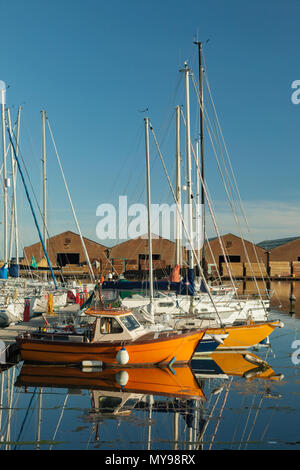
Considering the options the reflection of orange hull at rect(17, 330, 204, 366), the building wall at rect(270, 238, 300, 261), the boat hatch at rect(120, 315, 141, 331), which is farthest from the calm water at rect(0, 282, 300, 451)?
the building wall at rect(270, 238, 300, 261)

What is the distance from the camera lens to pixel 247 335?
89.2ft

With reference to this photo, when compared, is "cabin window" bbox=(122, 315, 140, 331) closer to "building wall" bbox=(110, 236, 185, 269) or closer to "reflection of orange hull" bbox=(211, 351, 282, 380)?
"reflection of orange hull" bbox=(211, 351, 282, 380)

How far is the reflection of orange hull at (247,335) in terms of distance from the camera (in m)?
27.0

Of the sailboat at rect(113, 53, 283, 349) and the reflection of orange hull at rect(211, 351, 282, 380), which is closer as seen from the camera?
the reflection of orange hull at rect(211, 351, 282, 380)

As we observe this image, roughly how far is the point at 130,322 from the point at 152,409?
626cm

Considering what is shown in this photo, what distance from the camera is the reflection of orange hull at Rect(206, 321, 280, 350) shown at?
27.0 metres

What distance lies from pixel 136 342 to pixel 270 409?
6866 millimetres

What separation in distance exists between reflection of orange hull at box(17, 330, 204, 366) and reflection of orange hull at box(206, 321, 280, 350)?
4.69m

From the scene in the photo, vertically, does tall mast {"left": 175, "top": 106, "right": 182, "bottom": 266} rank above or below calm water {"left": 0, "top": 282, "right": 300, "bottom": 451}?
above

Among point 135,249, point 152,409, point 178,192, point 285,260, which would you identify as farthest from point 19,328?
point 285,260

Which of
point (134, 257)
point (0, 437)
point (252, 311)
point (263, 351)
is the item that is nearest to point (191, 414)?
point (0, 437)

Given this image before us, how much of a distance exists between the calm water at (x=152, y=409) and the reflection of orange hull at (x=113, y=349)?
0.62m

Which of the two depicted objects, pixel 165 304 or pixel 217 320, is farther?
pixel 165 304

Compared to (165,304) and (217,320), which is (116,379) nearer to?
(217,320)
